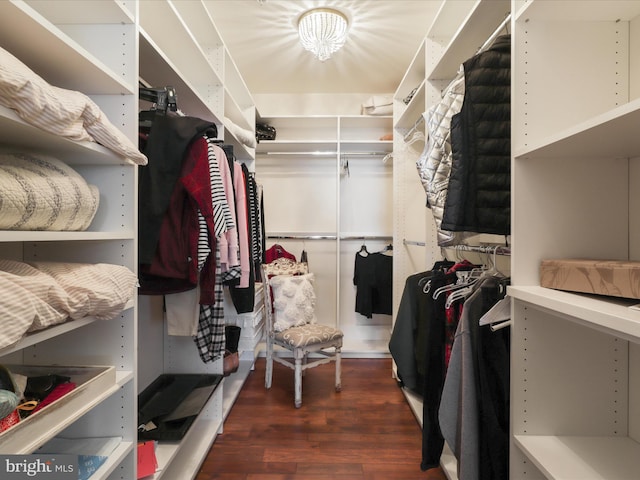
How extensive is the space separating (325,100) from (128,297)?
112 inches

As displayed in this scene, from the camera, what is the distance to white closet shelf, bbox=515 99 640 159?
615 millimetres

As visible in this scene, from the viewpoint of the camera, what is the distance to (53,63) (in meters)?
0.86

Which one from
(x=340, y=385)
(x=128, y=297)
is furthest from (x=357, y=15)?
(x=340, y=385)

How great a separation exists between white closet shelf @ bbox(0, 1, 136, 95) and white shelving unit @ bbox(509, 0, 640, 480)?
1165mm

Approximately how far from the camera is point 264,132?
2.96 m

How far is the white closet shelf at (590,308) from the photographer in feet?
1.92

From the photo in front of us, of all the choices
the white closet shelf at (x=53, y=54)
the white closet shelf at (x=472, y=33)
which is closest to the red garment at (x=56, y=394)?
the white closet shelf at (x=53, y=54)

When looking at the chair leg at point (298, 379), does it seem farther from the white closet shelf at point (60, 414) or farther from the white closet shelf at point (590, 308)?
the white closet shelf at point (590, 308)

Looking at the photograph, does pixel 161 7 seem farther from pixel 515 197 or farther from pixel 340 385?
pixel 340 385

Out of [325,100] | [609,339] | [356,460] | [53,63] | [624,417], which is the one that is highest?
[325,100]

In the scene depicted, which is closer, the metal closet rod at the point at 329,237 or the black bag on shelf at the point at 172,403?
the black bag on shelf at the point at 172,403

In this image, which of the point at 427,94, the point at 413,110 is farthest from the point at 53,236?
the point at 413,110

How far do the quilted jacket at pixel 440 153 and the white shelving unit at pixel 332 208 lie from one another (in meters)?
1.77

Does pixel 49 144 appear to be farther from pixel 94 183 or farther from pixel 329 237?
pixel 329 237
